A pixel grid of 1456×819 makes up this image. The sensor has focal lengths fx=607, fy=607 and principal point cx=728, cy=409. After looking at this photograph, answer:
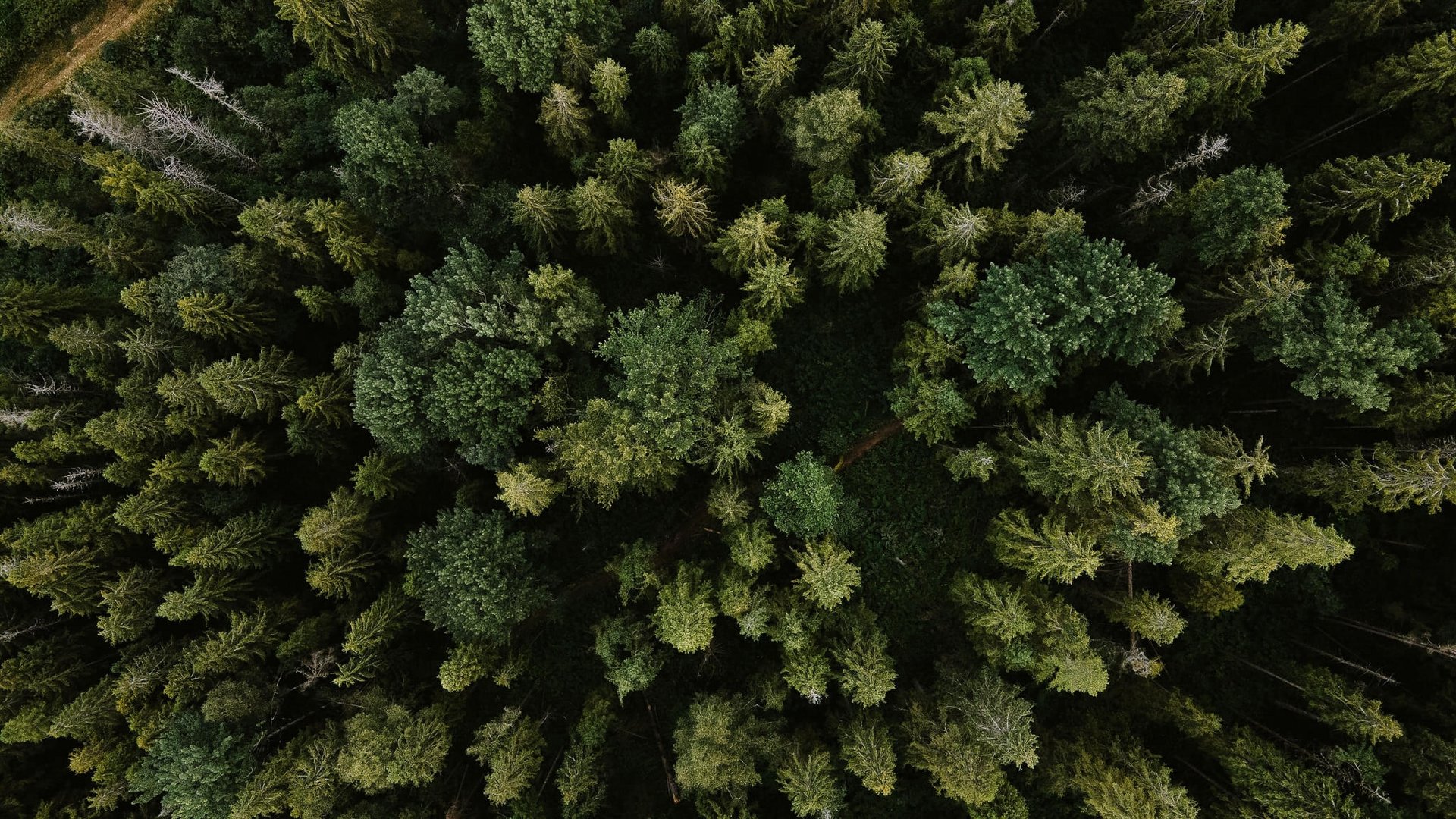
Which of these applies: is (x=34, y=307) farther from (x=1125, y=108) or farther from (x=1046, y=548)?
(x=1125, y=108)

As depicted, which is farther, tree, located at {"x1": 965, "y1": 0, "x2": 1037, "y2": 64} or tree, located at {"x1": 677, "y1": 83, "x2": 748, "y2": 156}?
tree, located at {"x1": 677, "y1": 83, "x2": 748, "y2": 156}

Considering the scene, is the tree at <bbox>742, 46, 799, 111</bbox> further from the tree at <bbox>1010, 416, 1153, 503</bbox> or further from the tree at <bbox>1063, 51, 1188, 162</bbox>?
the tree at <bbox>1010, 416, 1153, 503</bbox>

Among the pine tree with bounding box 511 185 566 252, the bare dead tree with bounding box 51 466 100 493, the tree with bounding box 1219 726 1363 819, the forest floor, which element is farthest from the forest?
the forest floor

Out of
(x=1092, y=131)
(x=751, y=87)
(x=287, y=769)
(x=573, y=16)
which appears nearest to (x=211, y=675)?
(x=287, y=769)

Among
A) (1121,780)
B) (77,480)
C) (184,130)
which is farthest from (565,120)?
(1121,780)

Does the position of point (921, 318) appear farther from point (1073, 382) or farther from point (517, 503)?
point (517, 503)

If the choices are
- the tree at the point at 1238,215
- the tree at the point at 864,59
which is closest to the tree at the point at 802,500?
the tree at the point at 864,59
